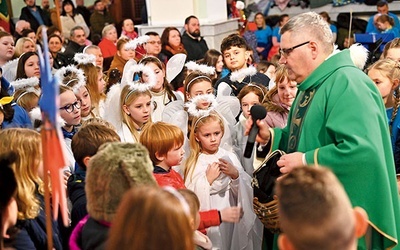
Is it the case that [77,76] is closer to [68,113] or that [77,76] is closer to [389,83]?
[68,113]

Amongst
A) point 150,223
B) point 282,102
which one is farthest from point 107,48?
point 150,223

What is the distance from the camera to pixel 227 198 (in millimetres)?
5117

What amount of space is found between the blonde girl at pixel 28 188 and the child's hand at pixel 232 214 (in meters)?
0.95

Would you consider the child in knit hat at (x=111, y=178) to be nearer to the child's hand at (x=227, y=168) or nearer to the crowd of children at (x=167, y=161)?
the crowd of children at (x=167, y=161)

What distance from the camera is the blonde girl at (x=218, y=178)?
498 cm

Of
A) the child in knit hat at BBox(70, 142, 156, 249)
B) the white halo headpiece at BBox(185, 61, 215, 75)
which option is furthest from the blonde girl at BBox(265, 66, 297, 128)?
the child in knit hat at BBox(70, 142, 156, 249)

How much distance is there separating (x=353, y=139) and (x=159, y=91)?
3.40 meters

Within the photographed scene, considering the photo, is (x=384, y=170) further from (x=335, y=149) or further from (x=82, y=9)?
(x=82, y=9)

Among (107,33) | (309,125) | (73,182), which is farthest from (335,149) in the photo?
(107,33)

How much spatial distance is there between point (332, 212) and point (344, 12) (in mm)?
15080

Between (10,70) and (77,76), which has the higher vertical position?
(77,76)

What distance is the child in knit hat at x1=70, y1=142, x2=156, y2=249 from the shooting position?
113 inches

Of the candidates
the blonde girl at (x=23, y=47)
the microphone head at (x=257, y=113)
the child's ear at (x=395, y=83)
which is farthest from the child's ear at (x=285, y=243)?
the blonde girl at (x=23, y=47)

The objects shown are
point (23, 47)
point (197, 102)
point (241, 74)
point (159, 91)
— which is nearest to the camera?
point (197, 102)
